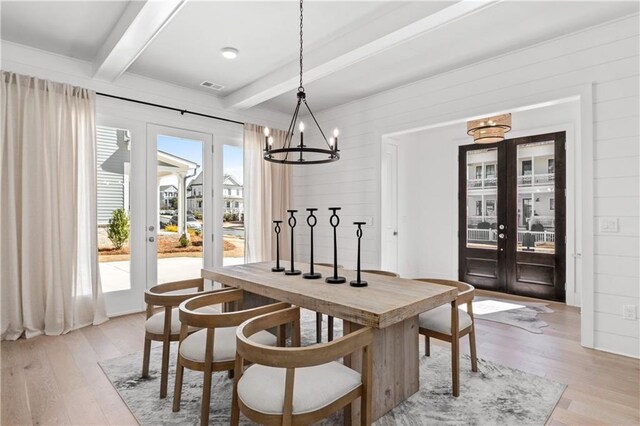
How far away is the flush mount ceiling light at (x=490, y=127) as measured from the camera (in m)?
3.91

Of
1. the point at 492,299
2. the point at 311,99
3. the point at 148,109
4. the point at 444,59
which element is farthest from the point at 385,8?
the point at 492,299

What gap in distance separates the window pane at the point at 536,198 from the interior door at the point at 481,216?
0.25m

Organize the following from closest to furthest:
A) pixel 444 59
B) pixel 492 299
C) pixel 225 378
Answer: pixel 225 378 < pixel 444 59 < pixel 492 299

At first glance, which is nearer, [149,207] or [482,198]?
[149,207]

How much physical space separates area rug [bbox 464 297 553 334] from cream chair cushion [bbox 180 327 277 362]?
2.87m

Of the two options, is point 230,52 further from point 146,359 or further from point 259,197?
point 146,359

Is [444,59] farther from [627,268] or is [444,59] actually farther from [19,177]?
[19,177]

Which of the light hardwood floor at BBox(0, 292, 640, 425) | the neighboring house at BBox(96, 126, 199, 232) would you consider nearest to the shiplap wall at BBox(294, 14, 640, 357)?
the light hardwood floor at BBox(0, 292, 640, 425)

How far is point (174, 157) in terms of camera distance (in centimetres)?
449

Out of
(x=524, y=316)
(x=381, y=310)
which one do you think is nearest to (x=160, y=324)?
(x=381, y=310)

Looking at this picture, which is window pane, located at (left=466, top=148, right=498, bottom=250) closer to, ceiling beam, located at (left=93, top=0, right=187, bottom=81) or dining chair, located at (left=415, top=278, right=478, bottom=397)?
dining chair, located at (left=415, top=278, right=478, bottom=397)

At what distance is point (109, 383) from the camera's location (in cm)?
245

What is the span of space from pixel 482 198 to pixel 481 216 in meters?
0.28

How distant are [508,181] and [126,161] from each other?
510 centimetres
